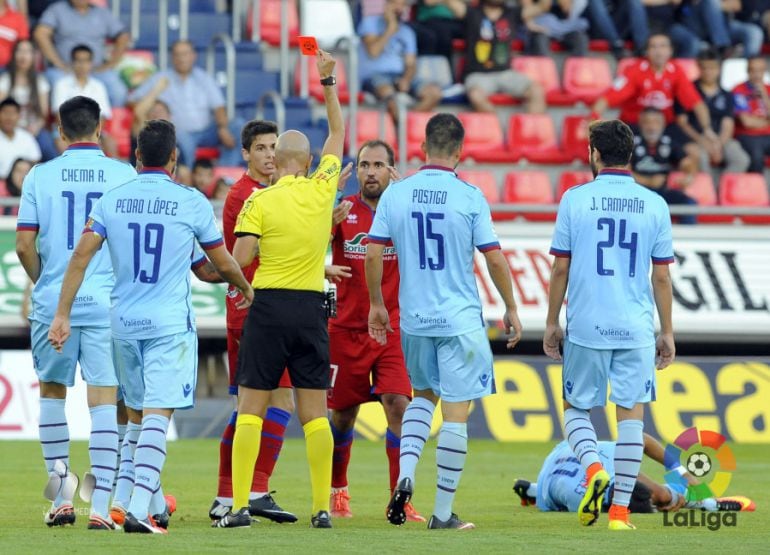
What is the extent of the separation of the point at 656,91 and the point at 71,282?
13.4 meters

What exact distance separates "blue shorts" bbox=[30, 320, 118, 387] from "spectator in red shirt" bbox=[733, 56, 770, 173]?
1369 cm

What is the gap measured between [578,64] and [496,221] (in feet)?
16.2

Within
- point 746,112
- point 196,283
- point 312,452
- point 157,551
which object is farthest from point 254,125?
point 746,112

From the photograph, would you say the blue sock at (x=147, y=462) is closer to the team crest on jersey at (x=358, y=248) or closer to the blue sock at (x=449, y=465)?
the blue sock at (x=449, y=465)

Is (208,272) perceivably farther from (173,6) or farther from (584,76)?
(584,76)

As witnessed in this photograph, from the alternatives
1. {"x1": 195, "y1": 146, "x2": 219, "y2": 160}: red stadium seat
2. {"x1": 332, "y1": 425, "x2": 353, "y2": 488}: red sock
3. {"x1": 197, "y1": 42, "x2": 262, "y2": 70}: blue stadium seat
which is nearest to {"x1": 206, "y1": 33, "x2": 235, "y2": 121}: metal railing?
{"x1": 197, "y1": 42, "x2": 262, "y2": 70}: blue stadium seat

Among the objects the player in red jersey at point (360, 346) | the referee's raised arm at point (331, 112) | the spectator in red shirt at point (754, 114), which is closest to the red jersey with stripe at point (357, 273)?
the player in red jersey at point (360, 346)

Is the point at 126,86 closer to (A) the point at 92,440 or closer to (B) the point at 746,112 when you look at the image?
(B) the point at 746,112

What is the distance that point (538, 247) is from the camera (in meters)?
17.5

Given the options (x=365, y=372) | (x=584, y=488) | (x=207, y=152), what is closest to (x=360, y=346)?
(x=365, y=372)

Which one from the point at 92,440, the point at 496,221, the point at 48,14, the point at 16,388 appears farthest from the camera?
the point at 48,14

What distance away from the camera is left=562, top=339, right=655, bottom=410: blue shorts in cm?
921

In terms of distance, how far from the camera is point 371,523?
9672 millimetres

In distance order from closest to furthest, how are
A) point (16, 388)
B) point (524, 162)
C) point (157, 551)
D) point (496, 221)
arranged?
1. point (157, 551)
2. point (16, 388)
3. point (496, 221)
4. point (524, 162)
